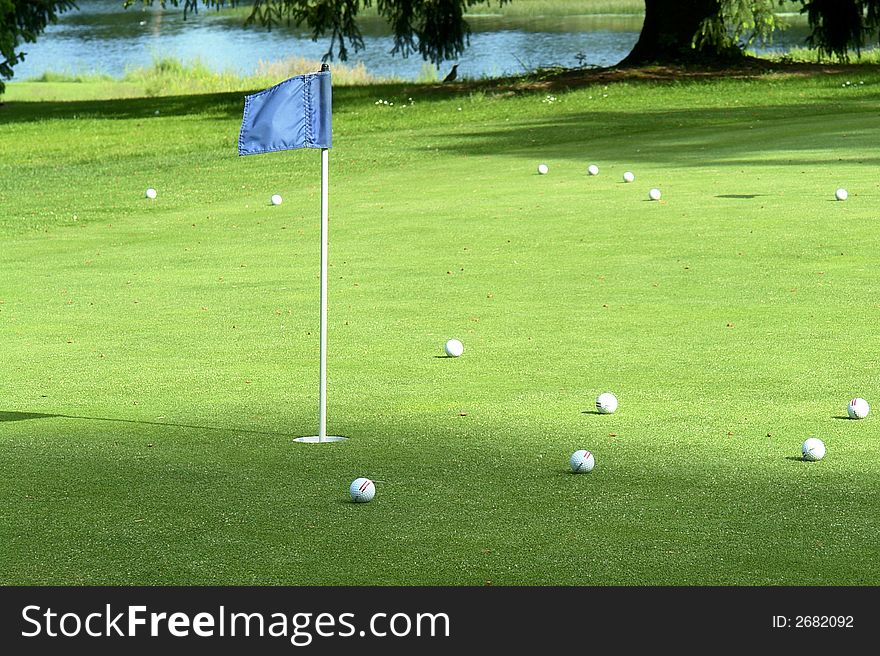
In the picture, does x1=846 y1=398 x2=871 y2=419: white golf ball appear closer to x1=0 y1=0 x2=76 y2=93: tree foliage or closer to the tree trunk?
the tree trunk

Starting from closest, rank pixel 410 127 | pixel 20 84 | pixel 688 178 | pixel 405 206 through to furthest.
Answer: pixel 405 206
pixel 688 178
pixel 410 127
pixel 20 84

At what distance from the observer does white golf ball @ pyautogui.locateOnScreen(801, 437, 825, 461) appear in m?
6.55

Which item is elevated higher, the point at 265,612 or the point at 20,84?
the point at 265,612

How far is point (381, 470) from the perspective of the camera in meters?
6.59

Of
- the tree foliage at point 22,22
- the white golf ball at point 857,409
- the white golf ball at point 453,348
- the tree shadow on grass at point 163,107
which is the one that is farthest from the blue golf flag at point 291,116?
the tree foliage at point 22,22

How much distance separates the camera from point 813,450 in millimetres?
6543

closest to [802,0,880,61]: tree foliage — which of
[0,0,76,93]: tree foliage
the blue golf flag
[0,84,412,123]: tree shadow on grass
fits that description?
[0,84,412,123]: tree shadow on grass

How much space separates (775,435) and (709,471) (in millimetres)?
772

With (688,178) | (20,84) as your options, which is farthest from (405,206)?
(20,84)

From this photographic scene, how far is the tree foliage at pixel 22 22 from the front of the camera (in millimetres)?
36938

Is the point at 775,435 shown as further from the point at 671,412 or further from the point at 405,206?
the point at 405,206

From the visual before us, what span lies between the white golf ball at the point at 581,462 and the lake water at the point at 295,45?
126ft

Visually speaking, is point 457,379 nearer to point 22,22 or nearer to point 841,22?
point 841,22

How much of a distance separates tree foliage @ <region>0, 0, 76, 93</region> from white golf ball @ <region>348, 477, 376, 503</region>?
3294 centimetres
